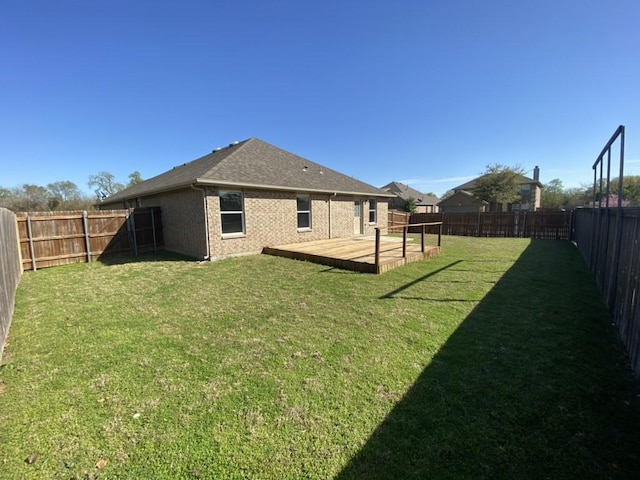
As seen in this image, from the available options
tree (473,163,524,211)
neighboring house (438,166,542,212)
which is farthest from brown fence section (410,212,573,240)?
neighboring house (438,166,542,212)

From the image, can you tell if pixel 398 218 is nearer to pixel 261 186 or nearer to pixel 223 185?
pixel 261 186

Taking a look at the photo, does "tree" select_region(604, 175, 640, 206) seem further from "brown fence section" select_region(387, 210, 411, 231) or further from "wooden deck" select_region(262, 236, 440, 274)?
"brown fence section" select_region(387, 210, 411, 231)

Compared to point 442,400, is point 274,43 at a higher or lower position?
higher

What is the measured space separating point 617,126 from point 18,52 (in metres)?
15.5

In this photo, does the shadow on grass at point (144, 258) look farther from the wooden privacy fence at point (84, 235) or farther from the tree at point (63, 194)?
the tree at point (63, 194)

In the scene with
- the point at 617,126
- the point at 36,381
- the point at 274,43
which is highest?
the point at 274,43

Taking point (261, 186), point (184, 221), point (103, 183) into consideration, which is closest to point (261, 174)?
point (261, 186)

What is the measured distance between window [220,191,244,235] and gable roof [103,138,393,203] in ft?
1.49

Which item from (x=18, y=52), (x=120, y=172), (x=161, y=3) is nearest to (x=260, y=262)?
(x=161, y=3)

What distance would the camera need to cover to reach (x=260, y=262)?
29.4 ft

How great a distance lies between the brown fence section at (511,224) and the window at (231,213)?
14.7 m

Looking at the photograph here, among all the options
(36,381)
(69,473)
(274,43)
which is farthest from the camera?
Result: (274,43)

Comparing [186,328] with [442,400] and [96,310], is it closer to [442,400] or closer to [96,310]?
[96,310]

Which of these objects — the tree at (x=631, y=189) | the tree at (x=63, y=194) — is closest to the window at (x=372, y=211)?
the tree at (x=631, y=189)
